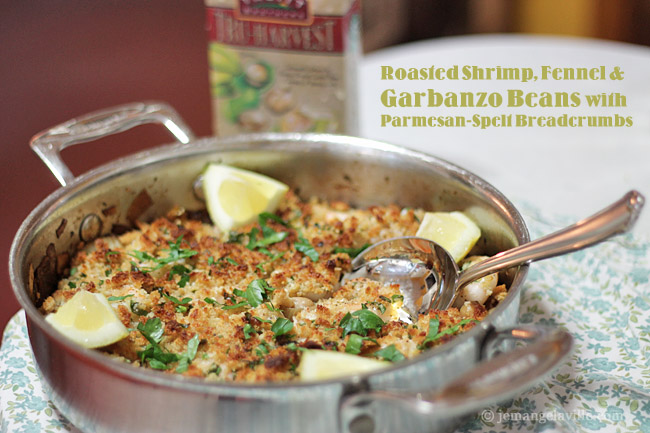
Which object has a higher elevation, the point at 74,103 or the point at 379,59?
the point at 379,59

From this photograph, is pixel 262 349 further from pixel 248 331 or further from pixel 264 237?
pixel 264 237

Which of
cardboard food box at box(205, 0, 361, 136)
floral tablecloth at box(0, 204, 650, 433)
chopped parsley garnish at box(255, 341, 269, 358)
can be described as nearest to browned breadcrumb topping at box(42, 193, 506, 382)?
chopped parsley garnish at box(255, 341, 269, 358)

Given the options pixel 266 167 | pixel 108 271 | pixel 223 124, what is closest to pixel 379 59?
pixel 223 124

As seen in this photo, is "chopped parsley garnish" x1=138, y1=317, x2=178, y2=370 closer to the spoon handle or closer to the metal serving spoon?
the metal serving spoon

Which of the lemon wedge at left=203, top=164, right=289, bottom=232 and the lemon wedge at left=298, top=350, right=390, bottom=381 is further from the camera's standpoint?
the lemon wedge at left=203, top=164, right=289, bottom=232

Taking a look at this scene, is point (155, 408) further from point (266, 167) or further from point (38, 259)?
point (266, 167)
